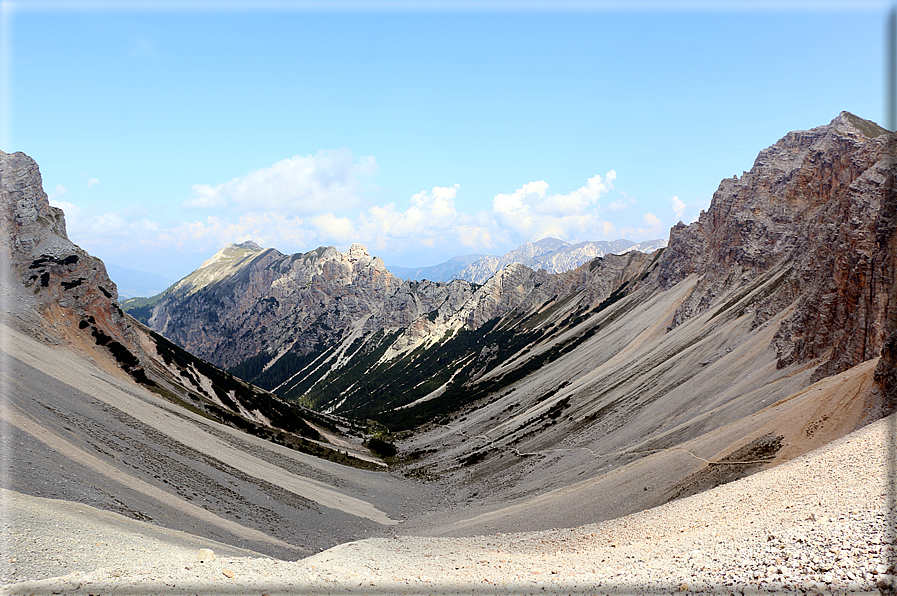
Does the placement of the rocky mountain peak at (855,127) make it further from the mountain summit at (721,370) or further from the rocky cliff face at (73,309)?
the rocky cliff face at (73,309)

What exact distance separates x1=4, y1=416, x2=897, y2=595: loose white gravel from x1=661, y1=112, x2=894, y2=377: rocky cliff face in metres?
21.3

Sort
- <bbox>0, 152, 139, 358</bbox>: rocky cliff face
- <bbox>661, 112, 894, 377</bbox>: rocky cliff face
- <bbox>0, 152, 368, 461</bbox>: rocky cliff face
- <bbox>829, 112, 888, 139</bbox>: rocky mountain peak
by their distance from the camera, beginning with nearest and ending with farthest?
<bbox>661, 112, 894, 377</bbox>: rocky cliff face < <bbox>0, 152, 368, 461</bbox>: rocky cliff face < <bbox>0, 152, 139, 358</bbox>: rocky cliff face < <bbox>829, 112, 888, 139</bbox>: rocky mountain peak

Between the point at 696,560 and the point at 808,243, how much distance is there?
299 ft

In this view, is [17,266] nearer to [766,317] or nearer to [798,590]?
[798,590]

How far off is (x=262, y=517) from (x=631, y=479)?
35.2 metres

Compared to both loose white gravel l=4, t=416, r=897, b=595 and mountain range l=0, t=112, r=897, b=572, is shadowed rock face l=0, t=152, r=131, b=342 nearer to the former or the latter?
mountain range l=0, t=112, r=897, b=572

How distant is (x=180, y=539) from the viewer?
A: 2762cm

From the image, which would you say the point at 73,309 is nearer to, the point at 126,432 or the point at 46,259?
the point at 46,259

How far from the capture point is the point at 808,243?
8481 centimetres

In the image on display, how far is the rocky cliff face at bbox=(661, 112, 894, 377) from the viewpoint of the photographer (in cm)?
4919

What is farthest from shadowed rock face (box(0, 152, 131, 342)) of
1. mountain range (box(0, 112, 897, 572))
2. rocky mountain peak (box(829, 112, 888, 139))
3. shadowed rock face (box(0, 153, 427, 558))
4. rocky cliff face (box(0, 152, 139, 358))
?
rocky mountain peak (box(829, 112, 888, 139))

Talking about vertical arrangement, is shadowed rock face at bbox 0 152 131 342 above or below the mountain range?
above

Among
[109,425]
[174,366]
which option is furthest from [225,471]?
[174,366]

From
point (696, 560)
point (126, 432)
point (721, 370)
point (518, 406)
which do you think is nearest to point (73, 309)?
point (126, 432)
